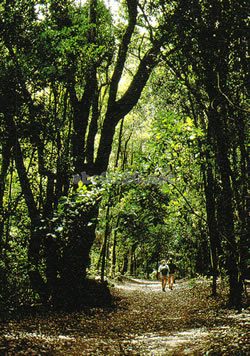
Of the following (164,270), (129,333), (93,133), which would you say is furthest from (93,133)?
(164,270)

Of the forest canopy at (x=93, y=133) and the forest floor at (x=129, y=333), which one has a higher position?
the forest canopy at (x=93, y=133)

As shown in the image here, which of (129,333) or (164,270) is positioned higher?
(164,270)

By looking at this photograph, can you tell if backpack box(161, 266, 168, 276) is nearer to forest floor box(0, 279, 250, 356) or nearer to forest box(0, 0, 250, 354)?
forest box(0, 0, 250, 354)

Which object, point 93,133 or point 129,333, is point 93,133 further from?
point 129,333

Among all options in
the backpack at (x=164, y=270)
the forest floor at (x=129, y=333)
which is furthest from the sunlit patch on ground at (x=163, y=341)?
the backpack at (x=164, y=270)

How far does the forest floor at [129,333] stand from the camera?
631cm

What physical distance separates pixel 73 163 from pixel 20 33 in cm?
506

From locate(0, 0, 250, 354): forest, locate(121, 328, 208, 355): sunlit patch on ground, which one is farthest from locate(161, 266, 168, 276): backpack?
locate(121, 328, 208, 355): sunlit patch on ground

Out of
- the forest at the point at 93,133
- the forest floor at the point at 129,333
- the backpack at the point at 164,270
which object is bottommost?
the forest floor at the point at 129,333

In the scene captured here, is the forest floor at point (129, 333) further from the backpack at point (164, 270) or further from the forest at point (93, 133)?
the backpack at point (164, 270)

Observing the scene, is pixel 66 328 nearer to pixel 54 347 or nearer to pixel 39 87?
pixel 54 347

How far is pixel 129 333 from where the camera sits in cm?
890

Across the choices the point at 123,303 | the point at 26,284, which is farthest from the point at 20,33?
the point at 123,303

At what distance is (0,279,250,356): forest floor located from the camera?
6309mm
